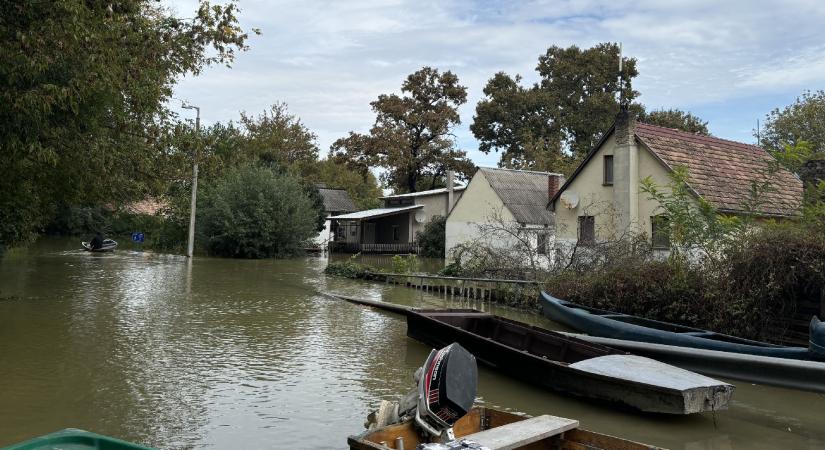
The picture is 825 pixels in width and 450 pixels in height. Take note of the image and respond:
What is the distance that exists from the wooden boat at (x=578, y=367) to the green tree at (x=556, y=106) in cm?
4155

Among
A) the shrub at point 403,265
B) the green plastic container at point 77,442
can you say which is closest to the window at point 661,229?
the shrub at point 403,265

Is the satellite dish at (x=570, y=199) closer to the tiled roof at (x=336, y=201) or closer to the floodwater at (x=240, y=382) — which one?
the floodwater at (x=240, y=382)

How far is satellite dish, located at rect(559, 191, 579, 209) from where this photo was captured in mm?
24125

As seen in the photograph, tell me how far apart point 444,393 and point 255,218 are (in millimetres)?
35225

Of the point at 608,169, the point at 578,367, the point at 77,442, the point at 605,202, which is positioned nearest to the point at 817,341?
the point at 578,367

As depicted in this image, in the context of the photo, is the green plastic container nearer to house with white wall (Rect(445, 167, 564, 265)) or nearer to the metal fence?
house with white wall (Rect(445, 167, 564, 265))

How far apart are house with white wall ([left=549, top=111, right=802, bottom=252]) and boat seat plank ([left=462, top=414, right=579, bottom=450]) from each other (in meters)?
13.4

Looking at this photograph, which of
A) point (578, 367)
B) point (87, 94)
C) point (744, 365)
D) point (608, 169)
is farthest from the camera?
point (608, 169)

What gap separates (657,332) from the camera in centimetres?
1156

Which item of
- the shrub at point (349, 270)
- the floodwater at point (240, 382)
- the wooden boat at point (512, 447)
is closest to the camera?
the wooden boat at point (512, 447)

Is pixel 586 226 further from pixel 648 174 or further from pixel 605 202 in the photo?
pixel 648 174

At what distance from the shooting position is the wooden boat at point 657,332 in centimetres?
947

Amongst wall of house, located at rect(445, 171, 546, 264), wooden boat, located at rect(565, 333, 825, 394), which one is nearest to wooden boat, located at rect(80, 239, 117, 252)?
wall of house, located at rect(445, 171, 546, 264)

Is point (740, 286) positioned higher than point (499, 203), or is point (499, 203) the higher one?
point (499, 203)
